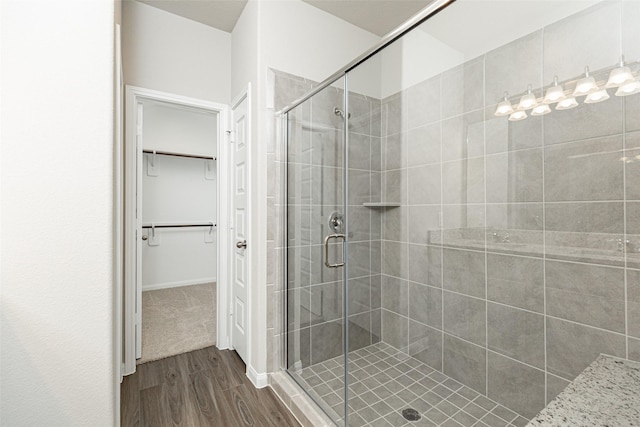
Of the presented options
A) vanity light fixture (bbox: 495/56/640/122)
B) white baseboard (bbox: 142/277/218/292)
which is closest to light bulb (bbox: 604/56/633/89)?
vanity light fixture (bbox: 495/56/640/122)

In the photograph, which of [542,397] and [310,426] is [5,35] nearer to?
[310,426]

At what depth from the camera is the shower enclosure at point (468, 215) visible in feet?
4.01

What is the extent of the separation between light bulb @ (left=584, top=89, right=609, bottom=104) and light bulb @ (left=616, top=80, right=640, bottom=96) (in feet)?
0.13

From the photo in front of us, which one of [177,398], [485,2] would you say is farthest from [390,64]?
[177,398]

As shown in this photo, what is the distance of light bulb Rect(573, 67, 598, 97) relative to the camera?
4.03 feet

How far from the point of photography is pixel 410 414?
1568mm

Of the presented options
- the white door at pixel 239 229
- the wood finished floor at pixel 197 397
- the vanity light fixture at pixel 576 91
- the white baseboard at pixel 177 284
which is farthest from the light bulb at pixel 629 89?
the white baseboard at pixel 177 284

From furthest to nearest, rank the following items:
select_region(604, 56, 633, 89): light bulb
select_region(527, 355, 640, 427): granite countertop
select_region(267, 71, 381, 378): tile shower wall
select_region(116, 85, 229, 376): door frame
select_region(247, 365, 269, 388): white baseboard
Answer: select_region(116, 85, 229, 376): door frame < select_region(247, 365, 269, 388): white baseboard < select_region(267, 71, 381, 378): tile shower wall < select_region(604, 56, 633, 89): light bulb < select_region(527, 355, 640, 427): granite countertop

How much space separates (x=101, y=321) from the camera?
1133 mm

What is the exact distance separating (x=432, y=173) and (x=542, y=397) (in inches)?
52.0

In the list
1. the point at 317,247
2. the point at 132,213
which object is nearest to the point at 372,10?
the point at 317,247

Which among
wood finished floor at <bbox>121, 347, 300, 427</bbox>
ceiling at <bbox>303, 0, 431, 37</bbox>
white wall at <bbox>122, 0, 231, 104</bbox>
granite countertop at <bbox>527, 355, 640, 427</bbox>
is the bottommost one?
wood finished floor at <bbox>121, 347, 300, 427</bbox>

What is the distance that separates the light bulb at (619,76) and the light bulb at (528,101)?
0.25 m

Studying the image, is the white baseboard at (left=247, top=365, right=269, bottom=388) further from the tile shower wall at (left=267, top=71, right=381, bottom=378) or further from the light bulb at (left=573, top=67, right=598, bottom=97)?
the light bulb at (left=573, top=67, right=598, bottom=97)
